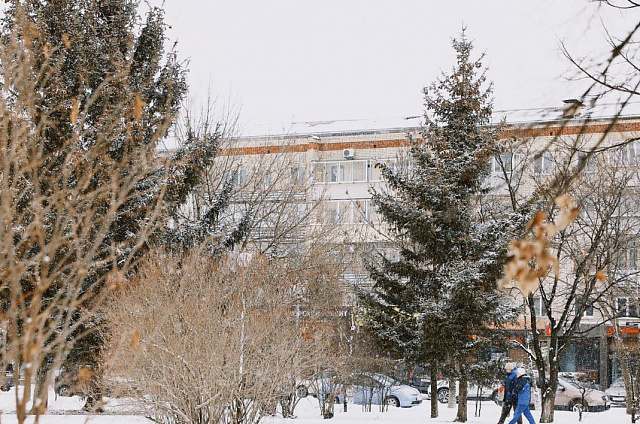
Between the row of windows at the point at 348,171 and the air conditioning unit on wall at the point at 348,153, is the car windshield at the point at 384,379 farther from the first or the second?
the air conditioning unit on wall at the point at 348,153

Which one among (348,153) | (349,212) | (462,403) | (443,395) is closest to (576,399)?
(443,395)

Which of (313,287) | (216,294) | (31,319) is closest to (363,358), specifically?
(313,287)

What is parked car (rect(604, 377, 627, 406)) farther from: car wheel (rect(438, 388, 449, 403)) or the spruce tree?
the spruce tree

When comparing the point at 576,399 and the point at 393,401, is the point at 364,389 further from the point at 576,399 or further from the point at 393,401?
the point at 576,399

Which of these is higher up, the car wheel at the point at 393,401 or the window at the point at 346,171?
the window at the point at 346,171

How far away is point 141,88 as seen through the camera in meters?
21.4

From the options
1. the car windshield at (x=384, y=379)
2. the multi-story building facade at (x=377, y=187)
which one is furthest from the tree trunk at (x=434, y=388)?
the multi-story building facade at (x=377, y=187)

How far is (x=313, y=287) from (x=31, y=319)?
20.0 metres

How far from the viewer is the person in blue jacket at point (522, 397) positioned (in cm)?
1786

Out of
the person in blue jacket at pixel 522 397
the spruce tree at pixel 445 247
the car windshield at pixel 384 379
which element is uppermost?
the spruce tree at pixel 445 247

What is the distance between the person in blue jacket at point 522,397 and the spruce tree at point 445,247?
342 cm

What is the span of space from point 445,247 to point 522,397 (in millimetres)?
5761

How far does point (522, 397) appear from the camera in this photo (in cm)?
1806

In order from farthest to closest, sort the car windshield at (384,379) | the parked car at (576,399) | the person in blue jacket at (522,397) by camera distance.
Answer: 1. the parked car at (576,399)
2. the car windshield at (384,379)
3. the person in blue jacket at (522,397)
